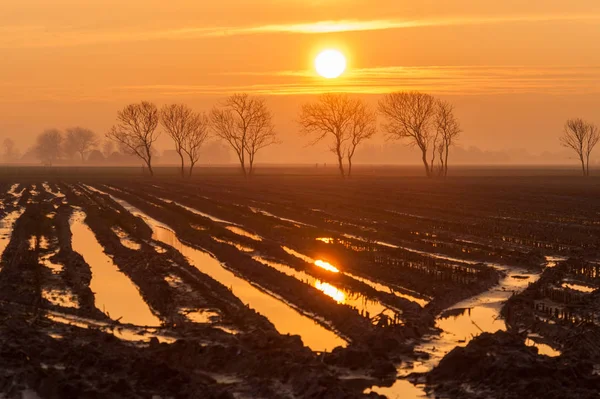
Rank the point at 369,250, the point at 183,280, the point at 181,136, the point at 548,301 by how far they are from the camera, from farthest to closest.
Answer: the point at 181,136
the point at 369,250
the point at 183,280
the point at 548,301

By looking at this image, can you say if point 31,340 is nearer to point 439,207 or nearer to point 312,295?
point 312,295

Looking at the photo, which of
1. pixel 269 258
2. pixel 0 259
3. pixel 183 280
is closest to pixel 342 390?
pixel 183 280

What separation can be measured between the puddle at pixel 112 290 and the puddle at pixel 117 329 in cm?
48

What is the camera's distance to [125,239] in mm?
26578

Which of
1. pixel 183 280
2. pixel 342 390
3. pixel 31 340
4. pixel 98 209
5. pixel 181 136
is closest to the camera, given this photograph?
pixel 342 390

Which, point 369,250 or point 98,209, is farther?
point 98,209

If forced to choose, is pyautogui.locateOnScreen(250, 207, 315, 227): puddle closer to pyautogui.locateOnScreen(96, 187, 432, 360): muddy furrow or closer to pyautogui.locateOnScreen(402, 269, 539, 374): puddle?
pyautogui.locateOnScreen(96, 187, 432, 360): muddy furrow

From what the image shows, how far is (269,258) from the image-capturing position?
22.1 metres

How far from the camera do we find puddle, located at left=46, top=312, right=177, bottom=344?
12.8m

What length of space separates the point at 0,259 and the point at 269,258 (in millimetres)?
7141

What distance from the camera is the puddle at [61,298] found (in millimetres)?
15488

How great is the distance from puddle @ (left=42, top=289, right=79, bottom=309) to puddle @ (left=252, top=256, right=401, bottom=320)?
4.98m

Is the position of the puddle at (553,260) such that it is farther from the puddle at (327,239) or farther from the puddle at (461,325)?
the puddle at (327,239)

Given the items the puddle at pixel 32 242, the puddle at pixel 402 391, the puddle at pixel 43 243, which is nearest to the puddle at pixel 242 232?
the puddle at pixel 43 243
